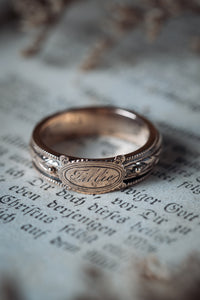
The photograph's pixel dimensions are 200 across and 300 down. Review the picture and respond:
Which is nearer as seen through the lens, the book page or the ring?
the book page

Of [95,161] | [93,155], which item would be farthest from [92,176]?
[93,155]

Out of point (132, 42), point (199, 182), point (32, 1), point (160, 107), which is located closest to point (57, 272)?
point (199, 182)

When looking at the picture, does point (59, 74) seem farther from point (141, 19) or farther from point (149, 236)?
point (149, 236)

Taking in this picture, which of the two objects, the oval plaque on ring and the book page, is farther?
the oval plaque on ring

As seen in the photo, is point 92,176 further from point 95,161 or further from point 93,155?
point 93,155

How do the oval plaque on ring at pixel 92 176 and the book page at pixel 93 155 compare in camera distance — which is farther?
the oval plaque on ring at pixel 92 176
